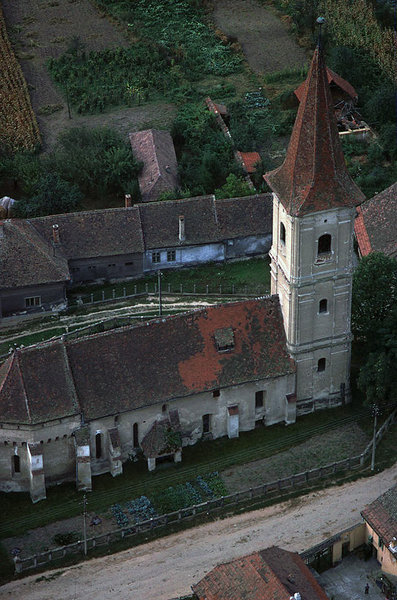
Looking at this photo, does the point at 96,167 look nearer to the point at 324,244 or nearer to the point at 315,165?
the point at 324,244

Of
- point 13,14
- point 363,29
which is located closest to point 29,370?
point 363,29

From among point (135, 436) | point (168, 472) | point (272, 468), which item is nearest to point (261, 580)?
point (272, 468)

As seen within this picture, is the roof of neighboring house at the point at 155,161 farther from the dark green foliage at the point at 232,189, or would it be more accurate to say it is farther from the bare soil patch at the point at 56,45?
the bare soil patch at the point at 56,45

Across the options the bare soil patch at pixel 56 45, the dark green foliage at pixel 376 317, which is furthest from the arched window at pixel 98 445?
the bare soil patch at pixel 56 45

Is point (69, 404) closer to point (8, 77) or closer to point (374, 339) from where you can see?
point (374, 339)

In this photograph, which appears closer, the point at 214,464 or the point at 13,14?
the point at 214,464

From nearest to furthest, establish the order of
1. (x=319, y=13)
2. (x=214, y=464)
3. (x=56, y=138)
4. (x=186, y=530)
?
(x=186, y=530) < (x=214, y=464) < (x=56, y=138) < (x=319, y=13)
